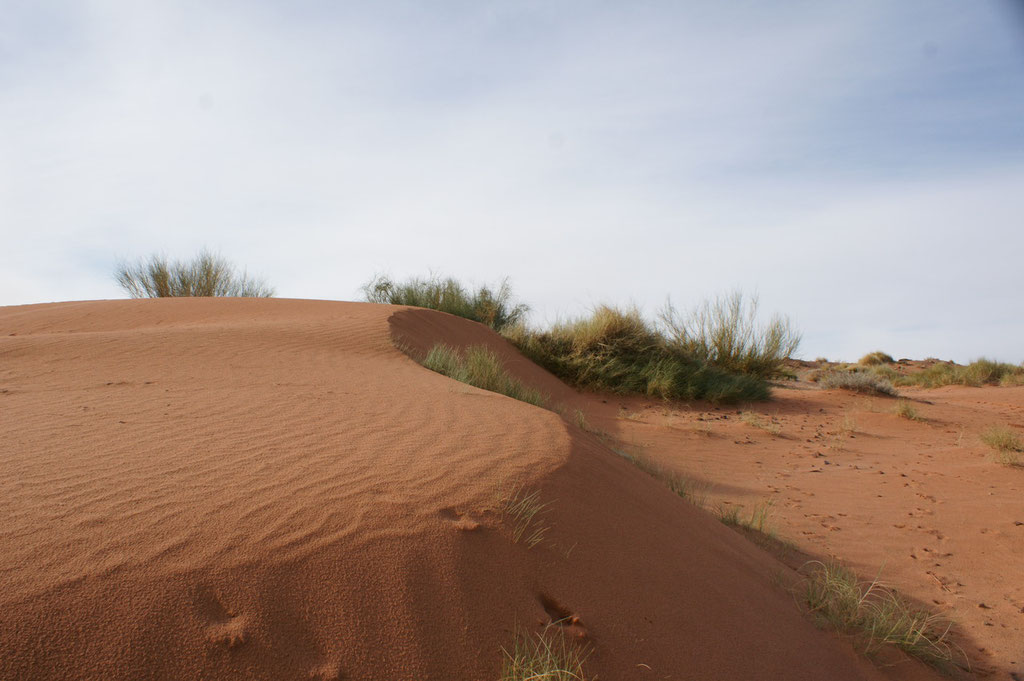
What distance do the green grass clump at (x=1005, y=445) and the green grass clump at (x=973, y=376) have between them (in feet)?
39.7

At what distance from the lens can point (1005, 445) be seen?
348 inches

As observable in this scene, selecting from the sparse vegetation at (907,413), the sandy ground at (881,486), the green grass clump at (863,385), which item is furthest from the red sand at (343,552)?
the green grass clump at (863,385)

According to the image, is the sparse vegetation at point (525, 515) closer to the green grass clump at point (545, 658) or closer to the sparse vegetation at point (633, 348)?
the green grass clump at point (545, 658)

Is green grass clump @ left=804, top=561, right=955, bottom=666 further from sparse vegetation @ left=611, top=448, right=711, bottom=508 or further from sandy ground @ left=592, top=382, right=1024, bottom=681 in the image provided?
sparse vegetation @ left=611, top=448, right=711, bottom=508

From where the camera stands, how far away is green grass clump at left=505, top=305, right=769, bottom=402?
1341 cm

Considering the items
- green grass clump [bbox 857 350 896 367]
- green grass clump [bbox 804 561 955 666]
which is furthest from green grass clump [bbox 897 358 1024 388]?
green grass clump [bbox 804 561 955 666]

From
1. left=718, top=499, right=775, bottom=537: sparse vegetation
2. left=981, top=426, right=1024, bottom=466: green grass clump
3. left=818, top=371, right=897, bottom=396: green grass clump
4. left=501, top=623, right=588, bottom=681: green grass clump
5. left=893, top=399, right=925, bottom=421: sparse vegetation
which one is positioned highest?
left=818, top=371, right=897, bottom=396: green grass clump

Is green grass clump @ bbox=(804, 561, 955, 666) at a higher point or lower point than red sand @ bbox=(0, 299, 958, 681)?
lower

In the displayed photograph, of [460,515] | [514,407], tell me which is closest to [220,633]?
[460,515]

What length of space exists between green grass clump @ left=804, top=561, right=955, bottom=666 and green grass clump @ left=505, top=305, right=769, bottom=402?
354 inches

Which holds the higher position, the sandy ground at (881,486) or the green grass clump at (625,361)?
the green grass clump at (625,361)

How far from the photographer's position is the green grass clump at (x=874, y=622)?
3.73 m

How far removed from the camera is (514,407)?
19.2ft

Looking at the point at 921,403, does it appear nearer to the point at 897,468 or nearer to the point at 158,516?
the point at 897,468
